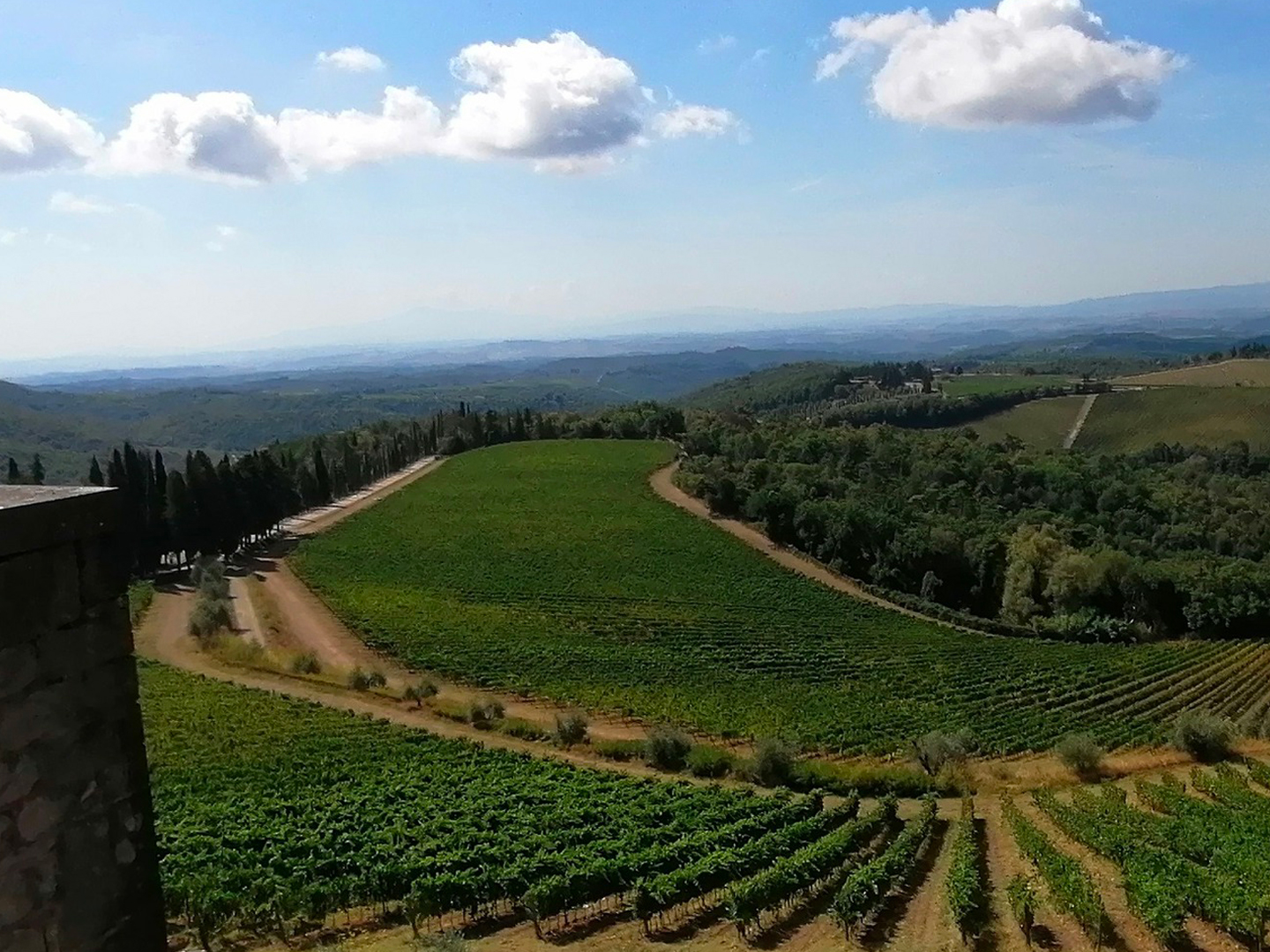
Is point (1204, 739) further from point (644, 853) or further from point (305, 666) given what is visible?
point (305, 666)

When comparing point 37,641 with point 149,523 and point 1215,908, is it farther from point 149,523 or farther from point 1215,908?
point 149,523

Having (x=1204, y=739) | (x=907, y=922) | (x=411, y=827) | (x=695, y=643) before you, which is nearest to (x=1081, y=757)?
(x=1204, y=739)

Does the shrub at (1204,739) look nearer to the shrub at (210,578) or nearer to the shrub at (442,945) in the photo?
the shrub at (442,945)

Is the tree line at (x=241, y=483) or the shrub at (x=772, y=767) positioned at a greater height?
the tree line at (x=241, y=483)

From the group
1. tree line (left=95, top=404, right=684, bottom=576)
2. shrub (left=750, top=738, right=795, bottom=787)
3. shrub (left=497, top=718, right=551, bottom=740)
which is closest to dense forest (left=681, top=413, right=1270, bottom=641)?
tree line (left=95, top=404, right=684, bottom=576)

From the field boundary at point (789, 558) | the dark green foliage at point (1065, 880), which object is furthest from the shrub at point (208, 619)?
the field boundary at point (789, 558)

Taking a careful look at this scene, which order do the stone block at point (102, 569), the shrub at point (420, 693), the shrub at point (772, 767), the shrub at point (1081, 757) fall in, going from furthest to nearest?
1. the shrub at point (420, 693)
2. the shrub at point (1081, 757)
3. the shrub at point (772, 767)
4. the stone block at point (102, 569)
